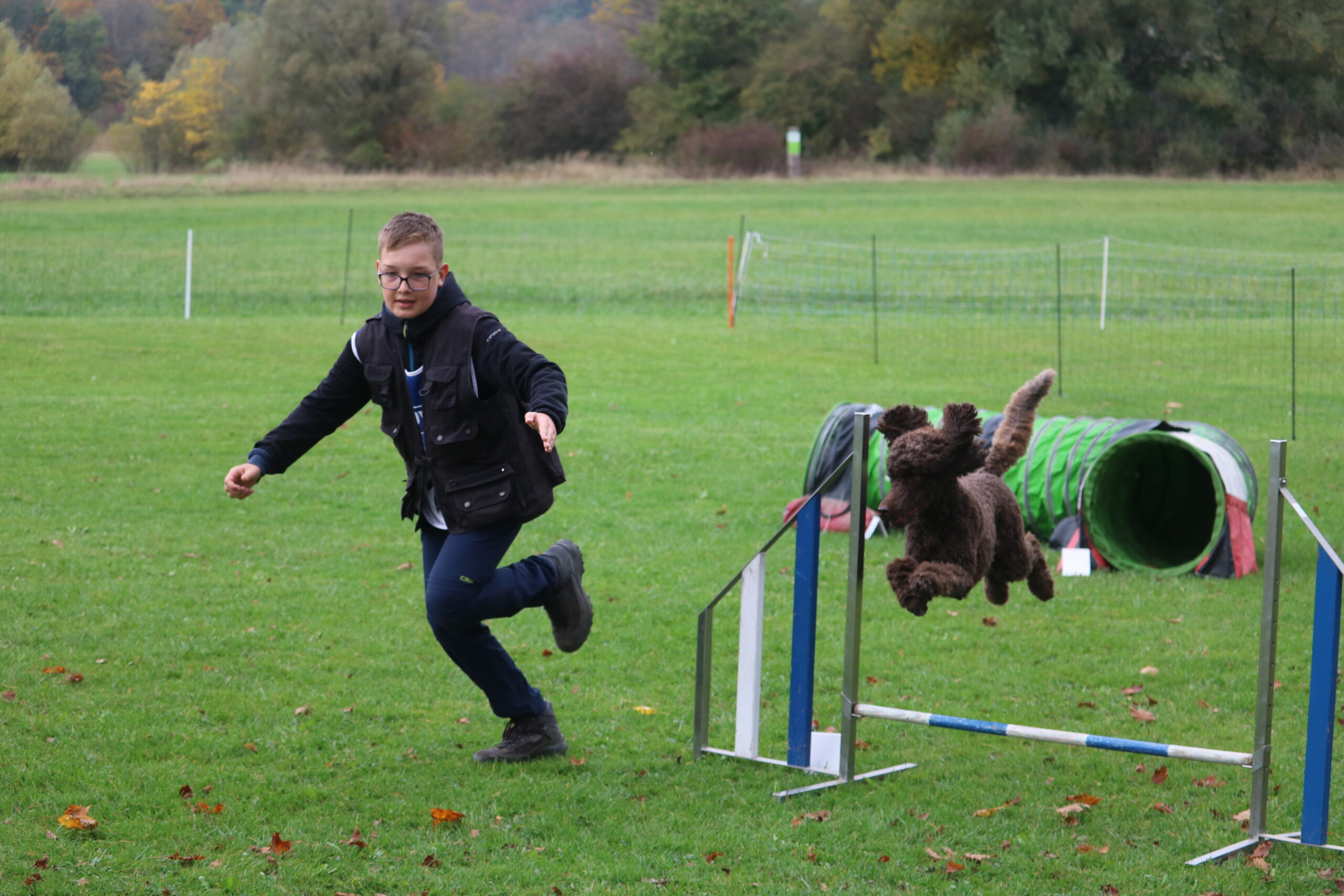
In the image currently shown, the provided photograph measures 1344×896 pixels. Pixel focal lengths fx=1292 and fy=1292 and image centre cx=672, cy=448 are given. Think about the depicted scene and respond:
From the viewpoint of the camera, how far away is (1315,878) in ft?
13.7

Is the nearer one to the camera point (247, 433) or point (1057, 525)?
point (1057, 525)

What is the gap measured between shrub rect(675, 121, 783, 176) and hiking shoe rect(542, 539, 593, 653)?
4572cm

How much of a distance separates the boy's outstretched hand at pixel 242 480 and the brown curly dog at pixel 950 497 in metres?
2.16

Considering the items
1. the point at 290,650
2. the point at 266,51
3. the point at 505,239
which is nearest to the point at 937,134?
the point at 505,239

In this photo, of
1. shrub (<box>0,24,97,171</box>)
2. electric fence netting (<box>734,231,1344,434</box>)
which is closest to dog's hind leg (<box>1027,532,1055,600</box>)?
electric fence netting (<box>734,231,1344,434</box>)

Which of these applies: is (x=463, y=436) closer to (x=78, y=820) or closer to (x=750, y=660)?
(x=750, y=660)

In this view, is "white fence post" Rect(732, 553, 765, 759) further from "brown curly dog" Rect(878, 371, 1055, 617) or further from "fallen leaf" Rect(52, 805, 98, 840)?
"fallen leaf" Rect(52, 805, 98, 840)

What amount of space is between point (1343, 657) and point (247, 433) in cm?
920

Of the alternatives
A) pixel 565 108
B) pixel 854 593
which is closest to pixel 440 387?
pixel 854 593

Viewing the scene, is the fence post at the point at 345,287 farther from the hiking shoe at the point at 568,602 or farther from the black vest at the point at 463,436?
the black vest at the point at 463,436

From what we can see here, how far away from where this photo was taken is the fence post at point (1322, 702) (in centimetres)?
416

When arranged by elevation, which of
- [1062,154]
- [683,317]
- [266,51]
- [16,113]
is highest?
[266,51]

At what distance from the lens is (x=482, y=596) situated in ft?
14.7

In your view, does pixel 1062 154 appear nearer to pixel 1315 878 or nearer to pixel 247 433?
pixel 247 433
